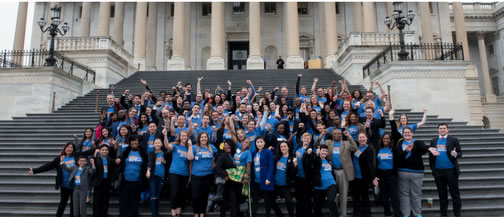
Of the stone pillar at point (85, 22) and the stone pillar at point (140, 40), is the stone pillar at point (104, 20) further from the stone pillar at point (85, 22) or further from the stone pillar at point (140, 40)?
the stone pillar at point (140, 40)

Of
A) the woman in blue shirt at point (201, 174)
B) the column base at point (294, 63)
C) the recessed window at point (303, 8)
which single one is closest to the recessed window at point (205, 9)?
the recessed window at point (303, 8)

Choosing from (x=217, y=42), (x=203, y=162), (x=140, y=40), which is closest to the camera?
(x=203, y=162)

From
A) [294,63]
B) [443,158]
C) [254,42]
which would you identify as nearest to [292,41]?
[294,63]

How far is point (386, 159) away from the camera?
5863 millimetres

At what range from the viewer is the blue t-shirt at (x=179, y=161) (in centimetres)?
586

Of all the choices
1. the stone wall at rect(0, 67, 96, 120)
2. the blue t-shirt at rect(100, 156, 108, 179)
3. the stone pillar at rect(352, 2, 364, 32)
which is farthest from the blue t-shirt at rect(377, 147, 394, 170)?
the stone pillar at rect(352, 2, 364, 32)

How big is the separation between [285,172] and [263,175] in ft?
1.29

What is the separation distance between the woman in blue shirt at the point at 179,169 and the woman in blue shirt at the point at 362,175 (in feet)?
9.92

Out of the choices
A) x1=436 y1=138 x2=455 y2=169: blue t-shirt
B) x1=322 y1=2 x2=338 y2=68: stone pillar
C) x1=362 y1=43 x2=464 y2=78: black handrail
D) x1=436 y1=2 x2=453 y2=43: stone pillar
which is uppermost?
x1=436 y1=2 x2=453 y2=43: stone pillar

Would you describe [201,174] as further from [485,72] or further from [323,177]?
[485,72]

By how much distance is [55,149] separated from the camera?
9.26 m

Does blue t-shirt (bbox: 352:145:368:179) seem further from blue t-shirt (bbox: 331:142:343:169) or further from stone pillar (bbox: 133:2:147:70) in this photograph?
stone pillar (bbox: 133:2:147:70)

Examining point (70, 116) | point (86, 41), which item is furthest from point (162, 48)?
point (70, 116)

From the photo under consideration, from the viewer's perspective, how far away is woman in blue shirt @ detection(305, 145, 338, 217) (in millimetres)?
5547
